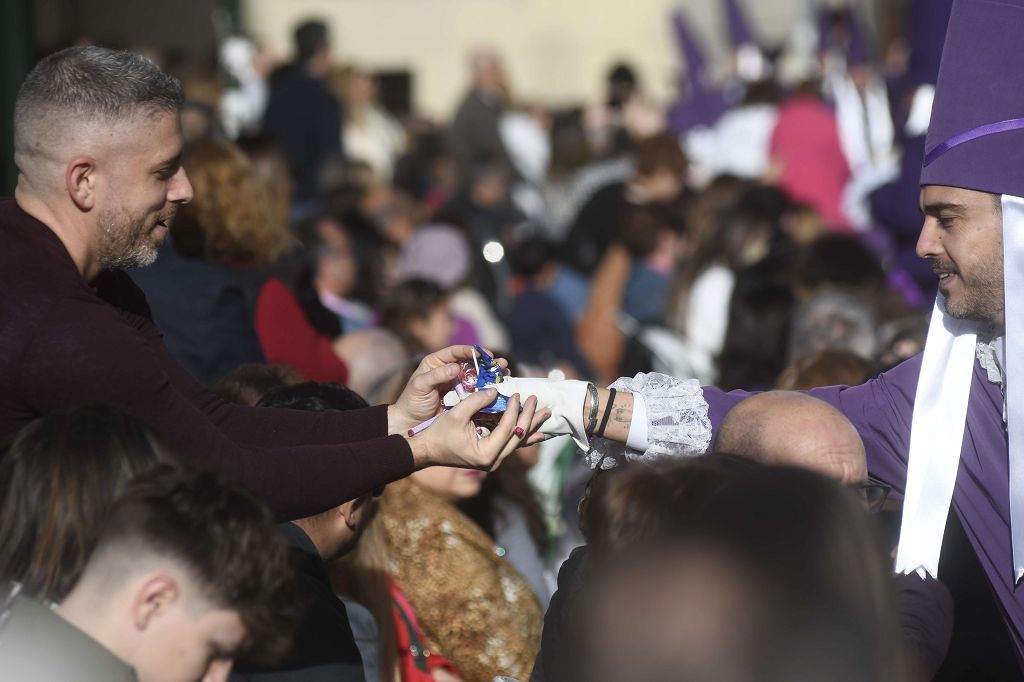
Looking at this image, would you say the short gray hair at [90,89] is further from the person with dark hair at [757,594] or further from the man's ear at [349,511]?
the person with dark hair at [757,594]

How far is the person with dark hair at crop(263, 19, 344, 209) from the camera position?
1036 centimetres

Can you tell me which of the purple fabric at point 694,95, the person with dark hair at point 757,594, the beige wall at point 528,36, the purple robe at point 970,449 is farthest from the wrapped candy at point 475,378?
the beige wall at point 528,36

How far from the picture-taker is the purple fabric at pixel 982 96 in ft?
10.0

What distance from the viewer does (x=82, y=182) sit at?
8.94ft

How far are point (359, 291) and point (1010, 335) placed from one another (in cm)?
508

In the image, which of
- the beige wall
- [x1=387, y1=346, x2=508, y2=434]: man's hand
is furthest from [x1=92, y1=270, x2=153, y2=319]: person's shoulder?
the beige wall

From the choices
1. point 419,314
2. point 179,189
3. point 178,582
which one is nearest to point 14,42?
point 419,314

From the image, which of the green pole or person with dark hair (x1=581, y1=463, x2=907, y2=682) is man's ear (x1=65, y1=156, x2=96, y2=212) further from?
the green pole

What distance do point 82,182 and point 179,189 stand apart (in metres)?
0.22

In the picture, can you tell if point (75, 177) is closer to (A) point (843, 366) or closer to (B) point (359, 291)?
(A) point (843, 366)

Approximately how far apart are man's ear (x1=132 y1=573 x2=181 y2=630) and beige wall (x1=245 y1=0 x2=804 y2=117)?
57.2 ft

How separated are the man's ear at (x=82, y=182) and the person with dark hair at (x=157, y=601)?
28.8 inches

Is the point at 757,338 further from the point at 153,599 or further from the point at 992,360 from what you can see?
the point at 153,599

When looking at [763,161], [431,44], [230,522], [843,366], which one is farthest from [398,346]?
[431,44]
